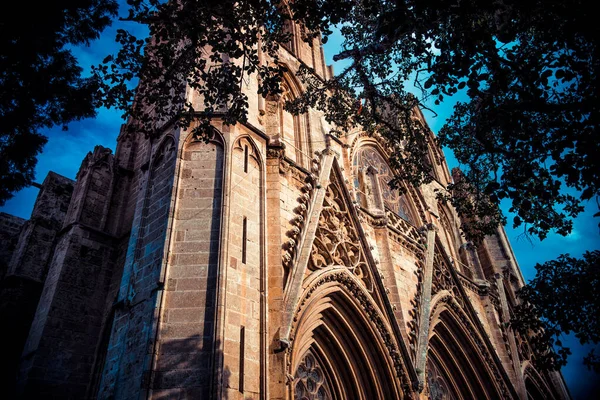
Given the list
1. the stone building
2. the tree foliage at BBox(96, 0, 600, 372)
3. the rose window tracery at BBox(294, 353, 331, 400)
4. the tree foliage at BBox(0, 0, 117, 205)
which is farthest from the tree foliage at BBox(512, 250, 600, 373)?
the tree foliage at BBox(0, 0, 117, 205)

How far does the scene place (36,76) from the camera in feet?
21.8

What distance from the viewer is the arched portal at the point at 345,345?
361 inches

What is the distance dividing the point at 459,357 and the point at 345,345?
560cm

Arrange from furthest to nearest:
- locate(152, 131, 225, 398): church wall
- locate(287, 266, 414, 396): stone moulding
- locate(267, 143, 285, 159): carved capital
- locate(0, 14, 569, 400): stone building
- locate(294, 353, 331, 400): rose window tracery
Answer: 1. locate(287, 266, 414, 396): stone moulding
2. locate(267, 143, 285, 159): carved capital
3. locate(294, 353, 331, 400): rose window tracery
4. locate(0, 14, 569, 400): stone building
5. locate(152, 131, 225, 398): church wall

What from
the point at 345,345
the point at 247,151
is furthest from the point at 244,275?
the point at 345,345

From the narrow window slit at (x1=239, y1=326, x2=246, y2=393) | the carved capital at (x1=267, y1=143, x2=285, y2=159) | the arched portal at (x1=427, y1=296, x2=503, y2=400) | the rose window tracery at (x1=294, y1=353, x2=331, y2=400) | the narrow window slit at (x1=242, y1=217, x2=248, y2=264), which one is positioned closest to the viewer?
the narrow window slit at (x1=239, y1=326, x2=246, y2=393)

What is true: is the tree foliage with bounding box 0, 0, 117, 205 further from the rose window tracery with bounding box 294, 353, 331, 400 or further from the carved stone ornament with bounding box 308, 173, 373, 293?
the rose window tracery with bounding box 294, 353, 331, 400

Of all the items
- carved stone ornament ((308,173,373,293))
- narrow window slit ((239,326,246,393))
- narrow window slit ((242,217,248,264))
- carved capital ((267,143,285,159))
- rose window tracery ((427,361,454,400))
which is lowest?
narrow window slit ((239,326,246,393))

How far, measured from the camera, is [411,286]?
12.6 meters

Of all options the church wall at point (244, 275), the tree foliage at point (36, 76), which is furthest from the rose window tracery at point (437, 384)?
the tree foliage at point (36, 76)

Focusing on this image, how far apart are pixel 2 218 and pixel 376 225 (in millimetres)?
12185

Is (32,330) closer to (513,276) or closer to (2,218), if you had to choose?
(2,218)

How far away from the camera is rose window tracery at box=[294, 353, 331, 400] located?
28.2 feet

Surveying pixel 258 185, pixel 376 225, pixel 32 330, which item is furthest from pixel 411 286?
pixel 32 330
